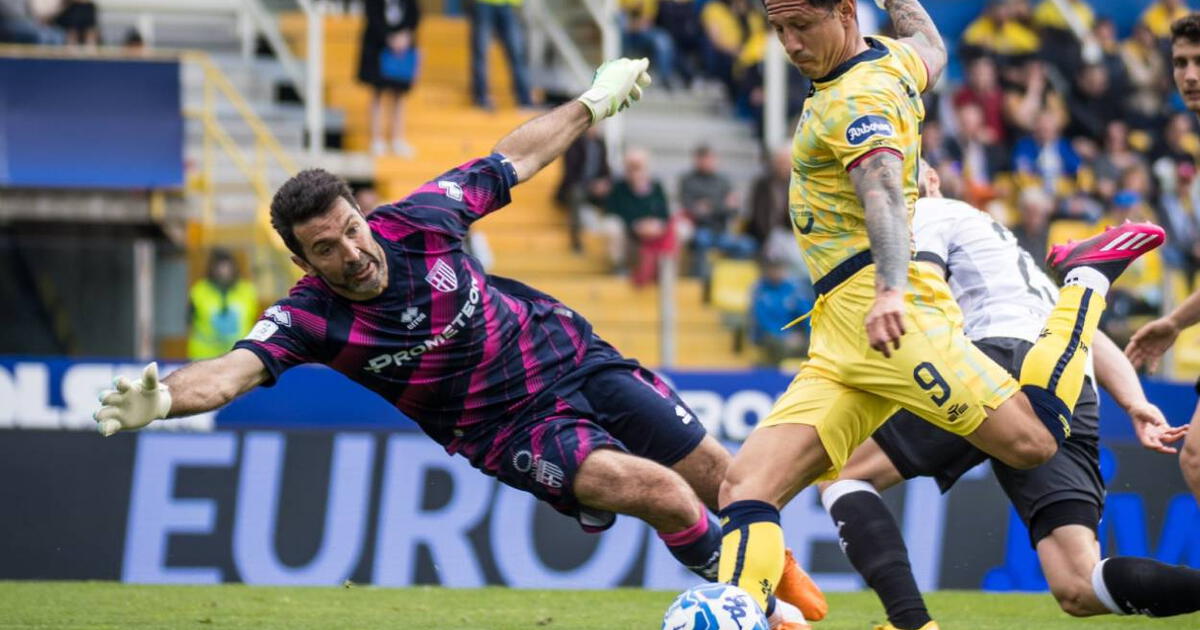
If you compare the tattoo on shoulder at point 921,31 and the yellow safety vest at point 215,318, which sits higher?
the tattoo on shoulder at point 921,31

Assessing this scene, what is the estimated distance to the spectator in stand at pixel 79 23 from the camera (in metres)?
15.8

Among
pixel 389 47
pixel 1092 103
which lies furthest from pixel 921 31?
pixel 1092 103

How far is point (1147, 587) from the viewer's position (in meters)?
6.67

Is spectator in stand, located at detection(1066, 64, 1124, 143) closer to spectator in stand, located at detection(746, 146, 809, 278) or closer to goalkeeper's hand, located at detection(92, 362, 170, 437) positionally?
spectator in stand, located at detection(746, 146, 809, 278)

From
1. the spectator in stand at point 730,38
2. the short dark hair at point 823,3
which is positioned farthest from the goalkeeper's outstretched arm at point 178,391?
the spectator in stand at point 730,38

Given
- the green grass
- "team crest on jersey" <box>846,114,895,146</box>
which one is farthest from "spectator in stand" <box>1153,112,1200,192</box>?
"team crest on jersey" <box>846,114,895,146</box>

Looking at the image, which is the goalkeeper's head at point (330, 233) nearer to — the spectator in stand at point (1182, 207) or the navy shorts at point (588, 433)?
the navy shorts at point (588, 433)

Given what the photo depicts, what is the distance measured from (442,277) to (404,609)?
2536 mm

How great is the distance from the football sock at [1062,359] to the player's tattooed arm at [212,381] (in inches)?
112

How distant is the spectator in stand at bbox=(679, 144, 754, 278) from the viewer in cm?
1566

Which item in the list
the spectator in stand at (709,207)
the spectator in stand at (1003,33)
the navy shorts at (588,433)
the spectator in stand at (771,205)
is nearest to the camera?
the navy shorts at (588,433)

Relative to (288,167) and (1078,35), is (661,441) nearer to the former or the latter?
(288,167)

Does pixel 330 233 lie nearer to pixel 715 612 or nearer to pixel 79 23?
pixel 715 612

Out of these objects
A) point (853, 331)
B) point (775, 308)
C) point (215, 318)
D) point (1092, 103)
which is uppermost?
point (853, 331)
